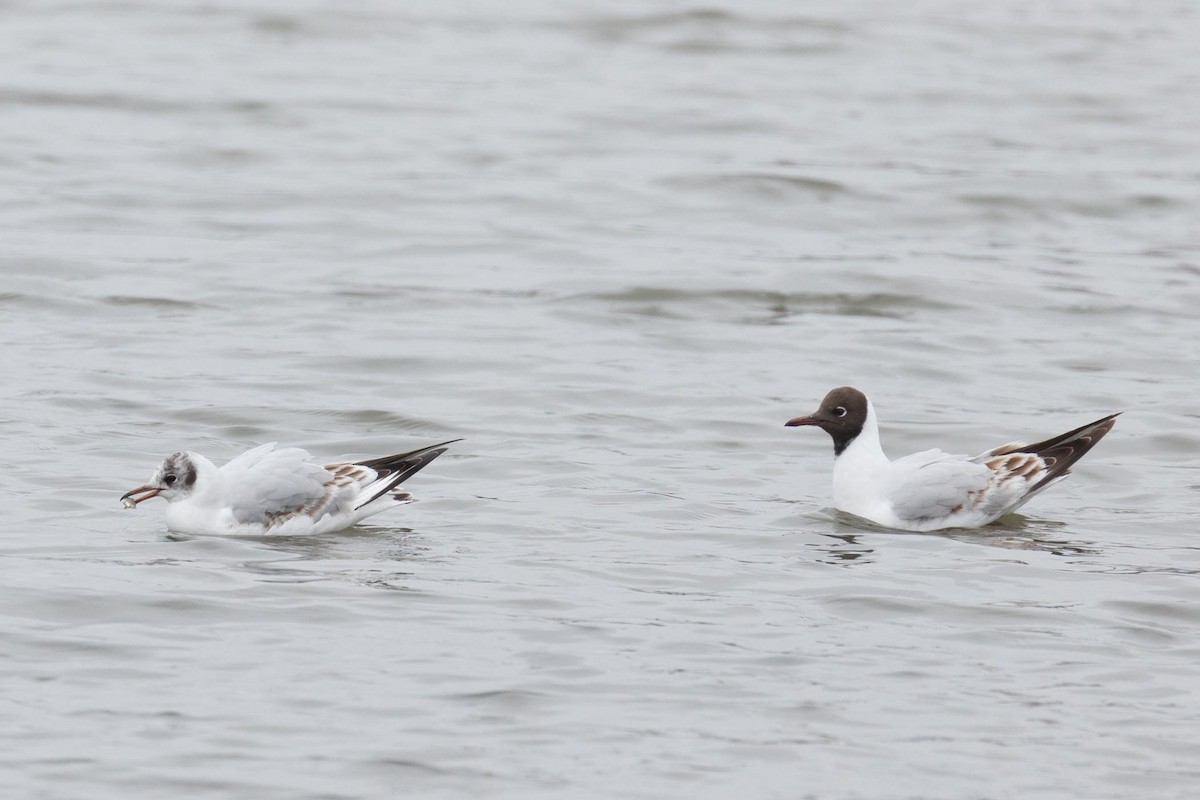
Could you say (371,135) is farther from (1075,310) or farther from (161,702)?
(161,702)

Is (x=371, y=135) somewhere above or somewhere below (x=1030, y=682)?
above

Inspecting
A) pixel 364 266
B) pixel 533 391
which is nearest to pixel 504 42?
pixel 364 266

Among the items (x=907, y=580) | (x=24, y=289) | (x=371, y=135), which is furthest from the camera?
(x=371, y=135)

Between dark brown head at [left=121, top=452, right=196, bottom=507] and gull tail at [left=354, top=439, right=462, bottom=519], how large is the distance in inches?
34.3

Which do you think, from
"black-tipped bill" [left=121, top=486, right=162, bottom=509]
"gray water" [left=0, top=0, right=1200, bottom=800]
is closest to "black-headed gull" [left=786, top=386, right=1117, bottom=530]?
"gray water" [left=0, top=0, right=1200, bottom=800]

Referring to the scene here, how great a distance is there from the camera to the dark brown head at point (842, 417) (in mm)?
11688

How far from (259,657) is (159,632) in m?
0.58

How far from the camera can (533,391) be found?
14.2m

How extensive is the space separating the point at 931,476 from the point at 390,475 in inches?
119

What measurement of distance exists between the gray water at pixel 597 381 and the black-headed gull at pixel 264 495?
0.19 metres

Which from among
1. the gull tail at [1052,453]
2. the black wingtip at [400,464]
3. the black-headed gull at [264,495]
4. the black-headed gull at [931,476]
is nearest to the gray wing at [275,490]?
the black-headed gull at [264,495]

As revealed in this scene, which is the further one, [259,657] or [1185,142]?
[1185,142]

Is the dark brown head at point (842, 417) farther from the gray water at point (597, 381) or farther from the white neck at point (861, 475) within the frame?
the gray water at point (597, 381)

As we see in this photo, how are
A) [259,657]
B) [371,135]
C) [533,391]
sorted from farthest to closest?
1. [371,135]
2. [533,391]
3. [259,657]
